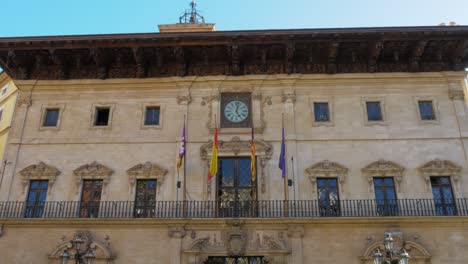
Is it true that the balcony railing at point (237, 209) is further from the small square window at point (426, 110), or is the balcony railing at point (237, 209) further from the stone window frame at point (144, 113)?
the small square window at point (426, 110)

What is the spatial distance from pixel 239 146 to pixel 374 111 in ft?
16.1

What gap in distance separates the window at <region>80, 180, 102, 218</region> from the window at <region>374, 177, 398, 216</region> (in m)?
9.00

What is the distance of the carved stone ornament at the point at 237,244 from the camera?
13.6 m

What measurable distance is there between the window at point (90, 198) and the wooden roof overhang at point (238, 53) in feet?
13.1

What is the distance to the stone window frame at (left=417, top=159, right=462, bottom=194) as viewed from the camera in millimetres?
14602

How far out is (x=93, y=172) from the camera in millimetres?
15141

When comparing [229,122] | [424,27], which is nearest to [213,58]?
[229,122]

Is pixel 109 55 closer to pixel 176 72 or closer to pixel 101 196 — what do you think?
pixel 176 72

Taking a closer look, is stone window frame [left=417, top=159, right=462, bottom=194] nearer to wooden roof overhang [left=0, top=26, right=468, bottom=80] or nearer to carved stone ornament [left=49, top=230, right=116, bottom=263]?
wooden roof overhang [left=0, top=26, right=468, bottom=80]

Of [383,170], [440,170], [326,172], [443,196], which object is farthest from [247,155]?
[443,196]

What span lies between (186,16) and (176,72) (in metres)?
8.37

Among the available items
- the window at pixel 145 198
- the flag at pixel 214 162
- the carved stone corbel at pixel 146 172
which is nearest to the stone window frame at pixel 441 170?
the flag at pixel 214 162

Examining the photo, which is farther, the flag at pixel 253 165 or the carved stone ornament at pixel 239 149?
the carved stone ornament at pixel 239 149

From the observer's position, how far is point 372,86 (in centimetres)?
1614
